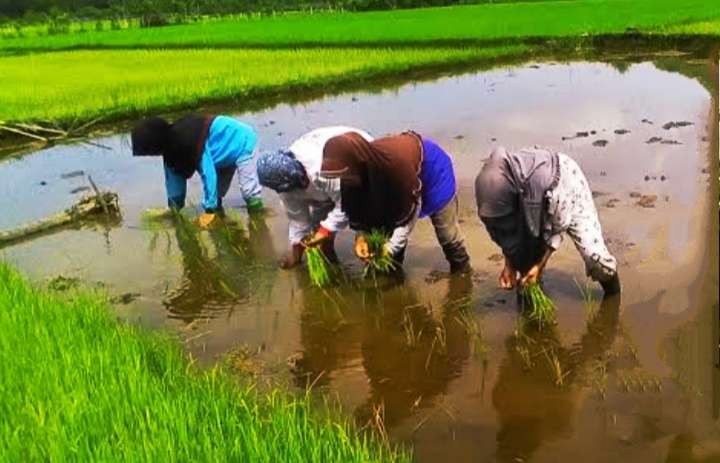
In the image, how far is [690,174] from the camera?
21.0 feet

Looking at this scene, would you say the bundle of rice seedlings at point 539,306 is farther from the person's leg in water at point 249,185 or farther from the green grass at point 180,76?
the green grass at point 180,76

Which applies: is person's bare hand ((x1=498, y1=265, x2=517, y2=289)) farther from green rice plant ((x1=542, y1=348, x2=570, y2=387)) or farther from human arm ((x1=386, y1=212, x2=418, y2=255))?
human arm ((x1=386, y1=212, x2=418, y2=255))

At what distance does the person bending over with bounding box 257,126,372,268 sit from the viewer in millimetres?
4914

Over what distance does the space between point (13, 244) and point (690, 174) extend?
5.18 m

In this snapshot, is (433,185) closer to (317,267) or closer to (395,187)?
(395,187)

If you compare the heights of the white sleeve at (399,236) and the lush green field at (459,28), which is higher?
the lush green field at (459,28)

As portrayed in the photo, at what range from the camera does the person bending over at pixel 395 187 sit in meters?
4.53

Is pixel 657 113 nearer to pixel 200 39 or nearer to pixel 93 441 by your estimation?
pixel 93 441

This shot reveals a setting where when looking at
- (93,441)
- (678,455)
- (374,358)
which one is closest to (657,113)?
(374,358)

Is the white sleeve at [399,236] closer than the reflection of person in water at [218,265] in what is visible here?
Yes

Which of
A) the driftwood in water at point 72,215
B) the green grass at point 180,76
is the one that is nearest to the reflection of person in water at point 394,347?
the driftwood in water at point 72,215

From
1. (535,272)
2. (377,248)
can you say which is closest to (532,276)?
(535,272)

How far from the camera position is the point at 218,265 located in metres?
5.68

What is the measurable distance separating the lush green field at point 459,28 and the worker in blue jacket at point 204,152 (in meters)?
11.2
